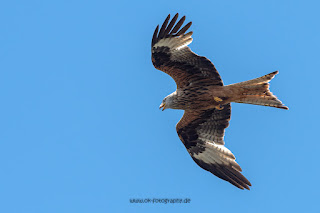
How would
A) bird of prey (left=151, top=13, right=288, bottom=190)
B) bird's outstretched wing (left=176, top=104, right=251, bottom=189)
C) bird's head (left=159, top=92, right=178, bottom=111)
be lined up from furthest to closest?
bird's outstretched wing (left=176, top=104, right=251, bottom=189) → bird's head (left=159, top=92, right=178, bottom=111) → bird of prey (left=151, top=13, right=288, bottom=190)

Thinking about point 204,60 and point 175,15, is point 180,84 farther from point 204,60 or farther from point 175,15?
point 175,15

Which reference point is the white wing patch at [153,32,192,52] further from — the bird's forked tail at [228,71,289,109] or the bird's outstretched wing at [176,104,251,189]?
the bird's outstretched wing at [176,104,251,189]

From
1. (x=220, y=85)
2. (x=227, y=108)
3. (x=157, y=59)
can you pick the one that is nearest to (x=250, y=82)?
(x=220, y=85)

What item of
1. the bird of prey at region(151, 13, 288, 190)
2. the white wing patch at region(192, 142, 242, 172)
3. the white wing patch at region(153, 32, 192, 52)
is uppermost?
the white wing patch at region(153, 32, 192, 52)

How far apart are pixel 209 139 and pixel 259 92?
7.14 feet

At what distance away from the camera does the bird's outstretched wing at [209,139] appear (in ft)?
36.4

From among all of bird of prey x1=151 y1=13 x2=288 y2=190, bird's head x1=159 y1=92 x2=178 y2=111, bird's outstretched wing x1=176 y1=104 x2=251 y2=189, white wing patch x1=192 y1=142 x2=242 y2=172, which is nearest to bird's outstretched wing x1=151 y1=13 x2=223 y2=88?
bird of prey x1=151 y1=13 x2=288 y2=190

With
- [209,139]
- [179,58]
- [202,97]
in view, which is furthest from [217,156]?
[179,58]

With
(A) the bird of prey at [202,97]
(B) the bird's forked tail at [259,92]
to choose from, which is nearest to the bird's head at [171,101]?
(A) the bird of prey at [202,97]

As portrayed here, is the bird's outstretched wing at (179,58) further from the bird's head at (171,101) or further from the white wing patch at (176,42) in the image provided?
the bird's head at (171,101)

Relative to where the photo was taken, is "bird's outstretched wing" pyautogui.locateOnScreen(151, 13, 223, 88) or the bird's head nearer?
"bird's outstretched wing" pyautogui.locateOnScreen(151, 13, 223, 88)

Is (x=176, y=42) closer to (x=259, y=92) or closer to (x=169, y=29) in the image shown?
(x=169, y=29)

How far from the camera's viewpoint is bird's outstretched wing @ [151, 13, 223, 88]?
394 inches

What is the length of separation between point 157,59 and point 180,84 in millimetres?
819
